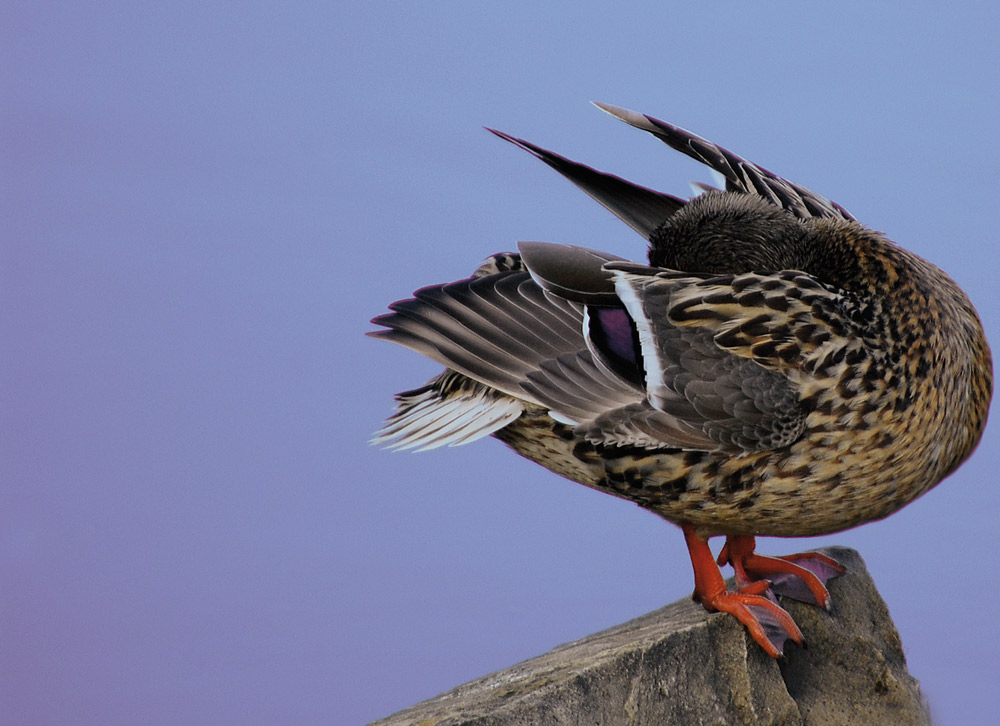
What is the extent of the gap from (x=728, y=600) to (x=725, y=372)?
510 mm

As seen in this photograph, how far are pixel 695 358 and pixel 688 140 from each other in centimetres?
70

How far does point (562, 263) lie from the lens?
257cm

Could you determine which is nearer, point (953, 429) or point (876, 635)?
point (953, 429)

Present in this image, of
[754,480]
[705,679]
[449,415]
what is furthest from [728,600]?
[449,415]

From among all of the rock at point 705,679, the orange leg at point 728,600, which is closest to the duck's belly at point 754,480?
the orange leg at point 728,600

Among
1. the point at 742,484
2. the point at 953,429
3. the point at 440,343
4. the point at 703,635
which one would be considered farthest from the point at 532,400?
the point at 953,429

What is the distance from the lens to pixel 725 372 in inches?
95.8

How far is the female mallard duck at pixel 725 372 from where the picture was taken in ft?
7.98

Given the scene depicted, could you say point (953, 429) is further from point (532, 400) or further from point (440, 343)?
point (440, 343)

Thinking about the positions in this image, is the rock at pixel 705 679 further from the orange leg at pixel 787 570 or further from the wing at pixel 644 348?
the wing at pixel 644 348

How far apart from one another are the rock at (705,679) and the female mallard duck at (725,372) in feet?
0.27

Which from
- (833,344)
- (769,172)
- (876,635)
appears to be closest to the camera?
(833,344)

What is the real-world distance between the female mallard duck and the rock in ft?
0.27

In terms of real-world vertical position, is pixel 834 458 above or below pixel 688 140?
below
